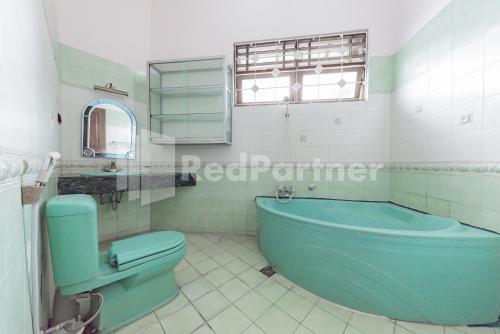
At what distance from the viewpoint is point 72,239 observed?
2.99ft

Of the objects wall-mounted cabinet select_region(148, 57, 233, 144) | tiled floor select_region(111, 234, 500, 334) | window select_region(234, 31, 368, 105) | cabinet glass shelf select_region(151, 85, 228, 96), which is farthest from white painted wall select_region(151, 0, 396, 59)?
tiled floor select_region(111, 234, 500, 334)

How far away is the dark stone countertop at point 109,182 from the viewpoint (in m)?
1.51

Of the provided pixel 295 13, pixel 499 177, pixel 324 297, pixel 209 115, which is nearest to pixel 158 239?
pixel 324 297

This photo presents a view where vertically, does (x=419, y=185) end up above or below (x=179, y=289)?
above

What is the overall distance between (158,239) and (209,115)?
5.22ft

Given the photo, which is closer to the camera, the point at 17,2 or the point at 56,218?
the point at 17,2

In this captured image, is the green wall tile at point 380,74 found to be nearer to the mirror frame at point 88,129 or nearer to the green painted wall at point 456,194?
the green painted wall at point 456,194

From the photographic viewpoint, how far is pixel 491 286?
108 cm

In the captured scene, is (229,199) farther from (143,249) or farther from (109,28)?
(109,28)

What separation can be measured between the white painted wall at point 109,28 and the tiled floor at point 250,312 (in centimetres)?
248

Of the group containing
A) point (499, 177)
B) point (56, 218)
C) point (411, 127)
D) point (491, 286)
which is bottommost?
point (491, 286)

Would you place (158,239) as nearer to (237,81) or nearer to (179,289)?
(179,289)

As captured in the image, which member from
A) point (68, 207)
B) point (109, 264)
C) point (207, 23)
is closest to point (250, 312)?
point (109, 264)

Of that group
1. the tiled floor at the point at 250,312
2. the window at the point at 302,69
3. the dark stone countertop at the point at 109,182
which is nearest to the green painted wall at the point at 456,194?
the tiled floor at the point at 250,312
